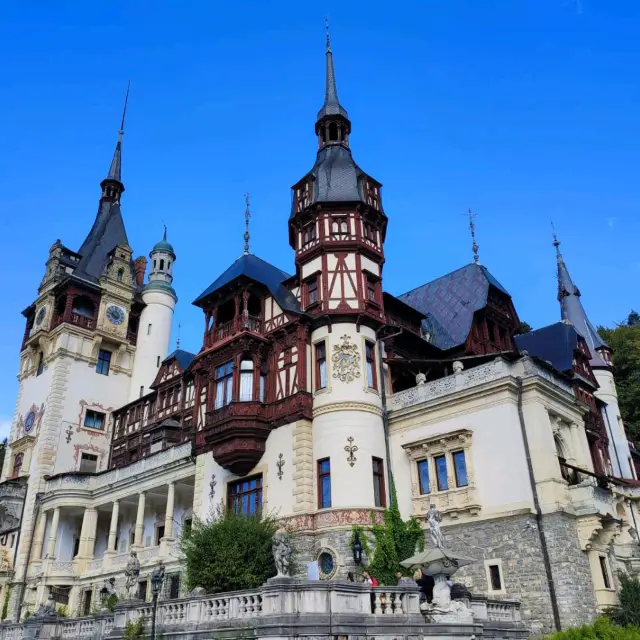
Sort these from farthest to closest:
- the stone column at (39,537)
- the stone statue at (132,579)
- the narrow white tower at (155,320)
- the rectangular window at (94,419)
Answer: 1. the narrow white tower at (155,320)
2. the rectangular window at (94,419)
3. the stone column at (39,537)
4. the stone statue at (132,579)

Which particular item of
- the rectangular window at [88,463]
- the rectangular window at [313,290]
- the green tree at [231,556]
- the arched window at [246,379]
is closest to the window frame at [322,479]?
the green tree at [231,556]

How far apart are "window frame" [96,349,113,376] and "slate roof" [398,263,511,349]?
74.6 feet

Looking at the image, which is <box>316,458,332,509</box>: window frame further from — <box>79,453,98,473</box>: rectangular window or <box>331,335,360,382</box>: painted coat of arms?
<box>79,453,98,473</box>: rectangular window

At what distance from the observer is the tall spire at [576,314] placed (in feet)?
130

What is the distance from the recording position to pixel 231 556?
22.7 meters

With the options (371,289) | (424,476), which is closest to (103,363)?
(371,289)

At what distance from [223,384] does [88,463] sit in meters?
19.3

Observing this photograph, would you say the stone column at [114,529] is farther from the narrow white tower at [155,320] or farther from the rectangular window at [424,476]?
the rectangular window at [424,476]

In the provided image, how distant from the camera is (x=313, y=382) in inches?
1101

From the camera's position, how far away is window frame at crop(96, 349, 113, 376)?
46594 millimetres

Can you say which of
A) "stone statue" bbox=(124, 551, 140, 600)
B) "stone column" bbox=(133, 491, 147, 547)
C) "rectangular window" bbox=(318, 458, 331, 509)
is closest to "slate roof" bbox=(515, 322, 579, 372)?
"rectangular window" bbox=(318, 458, 331, 509)

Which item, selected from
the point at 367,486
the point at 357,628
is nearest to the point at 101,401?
the point at 367,486

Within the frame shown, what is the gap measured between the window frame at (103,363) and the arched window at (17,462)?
24.1 feet

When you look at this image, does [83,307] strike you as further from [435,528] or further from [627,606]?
[627,606]
